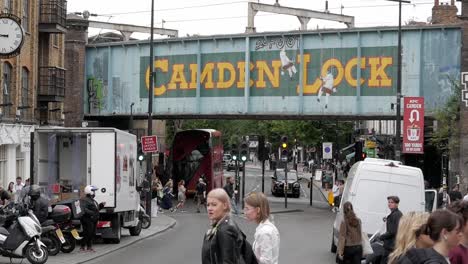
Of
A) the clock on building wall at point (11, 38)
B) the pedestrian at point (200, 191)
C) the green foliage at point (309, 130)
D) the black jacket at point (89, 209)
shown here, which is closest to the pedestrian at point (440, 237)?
the black jacket at point (89, 209)

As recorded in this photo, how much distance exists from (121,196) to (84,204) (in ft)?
7.78

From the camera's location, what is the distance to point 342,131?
74875 millimetres

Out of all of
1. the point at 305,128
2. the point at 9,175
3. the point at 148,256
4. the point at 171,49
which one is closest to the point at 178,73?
the point at 171,49

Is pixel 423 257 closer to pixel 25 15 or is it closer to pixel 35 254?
pixel 35 254

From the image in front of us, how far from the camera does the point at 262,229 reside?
25.7 feet

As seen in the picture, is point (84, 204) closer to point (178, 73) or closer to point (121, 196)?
point (121, 196)

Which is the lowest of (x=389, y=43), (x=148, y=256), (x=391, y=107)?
(x=148, y=256)

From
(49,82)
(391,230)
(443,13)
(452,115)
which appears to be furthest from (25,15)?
(391,230)

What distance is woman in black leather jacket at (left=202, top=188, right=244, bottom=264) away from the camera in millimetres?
7379

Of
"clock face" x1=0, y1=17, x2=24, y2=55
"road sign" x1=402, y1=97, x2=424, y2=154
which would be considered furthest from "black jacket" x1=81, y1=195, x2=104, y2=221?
"road sign" x1=402, y1=97, x2=424, y2=154

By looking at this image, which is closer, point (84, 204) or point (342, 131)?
point (84, 204)

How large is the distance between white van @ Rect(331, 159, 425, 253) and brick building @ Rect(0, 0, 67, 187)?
18.5 meters

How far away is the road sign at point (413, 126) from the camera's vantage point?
29359 millimetres

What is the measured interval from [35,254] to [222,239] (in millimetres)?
10572
